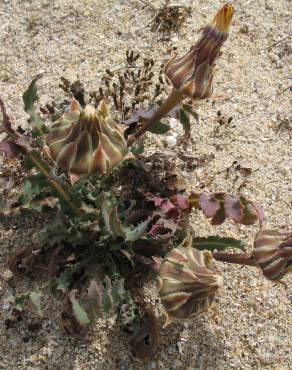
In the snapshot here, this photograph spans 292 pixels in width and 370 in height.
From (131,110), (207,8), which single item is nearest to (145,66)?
(131,110)

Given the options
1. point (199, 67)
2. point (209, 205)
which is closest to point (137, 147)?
point (209, 205)

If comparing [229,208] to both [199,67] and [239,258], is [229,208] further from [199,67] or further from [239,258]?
[199,67]

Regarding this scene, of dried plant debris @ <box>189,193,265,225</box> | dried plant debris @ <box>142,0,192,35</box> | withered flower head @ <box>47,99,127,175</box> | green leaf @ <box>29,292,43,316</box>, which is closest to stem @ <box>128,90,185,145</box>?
withered flower head @ <box>47,99,127,175</box>

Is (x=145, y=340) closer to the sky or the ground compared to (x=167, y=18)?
closer to the ground

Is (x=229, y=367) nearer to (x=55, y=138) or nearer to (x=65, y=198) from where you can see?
(x=65, y=198)

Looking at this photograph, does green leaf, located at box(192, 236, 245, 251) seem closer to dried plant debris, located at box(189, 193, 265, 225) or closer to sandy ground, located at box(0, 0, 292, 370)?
dried plant debris, located at box(189, 193, 265, 225)

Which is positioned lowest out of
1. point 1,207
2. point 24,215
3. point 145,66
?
point 24,215
